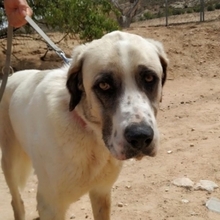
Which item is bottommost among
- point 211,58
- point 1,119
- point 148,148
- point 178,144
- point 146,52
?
point 211,58

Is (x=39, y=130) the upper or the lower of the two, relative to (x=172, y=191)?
upper

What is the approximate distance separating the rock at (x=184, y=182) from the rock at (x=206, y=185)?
0.06 m

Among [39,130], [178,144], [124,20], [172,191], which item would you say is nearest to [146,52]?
[39,130]

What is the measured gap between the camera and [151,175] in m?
4.26

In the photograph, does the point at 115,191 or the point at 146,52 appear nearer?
the point at 146,52

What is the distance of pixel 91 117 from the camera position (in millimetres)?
2441

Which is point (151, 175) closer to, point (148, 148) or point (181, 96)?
point (148, 148)

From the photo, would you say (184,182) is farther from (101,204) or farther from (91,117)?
(91,117)

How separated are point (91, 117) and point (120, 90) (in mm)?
268

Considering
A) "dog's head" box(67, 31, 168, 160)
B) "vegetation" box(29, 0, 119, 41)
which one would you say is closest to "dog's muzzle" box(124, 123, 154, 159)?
"dog's head" box(67, 31, 168, 160)

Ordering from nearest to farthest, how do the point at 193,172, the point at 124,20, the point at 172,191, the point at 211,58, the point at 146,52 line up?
the point at 146,52
the point at 172,191
the point at 193,172
the point at 211,58
the point at 124,20

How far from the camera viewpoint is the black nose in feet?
6.84

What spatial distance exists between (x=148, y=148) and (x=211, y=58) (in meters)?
7.83

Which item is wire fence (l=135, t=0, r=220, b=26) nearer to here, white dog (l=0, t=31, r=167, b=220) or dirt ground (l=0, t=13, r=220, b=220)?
dirt ground (l=0, t=13, r=220, b=220)
